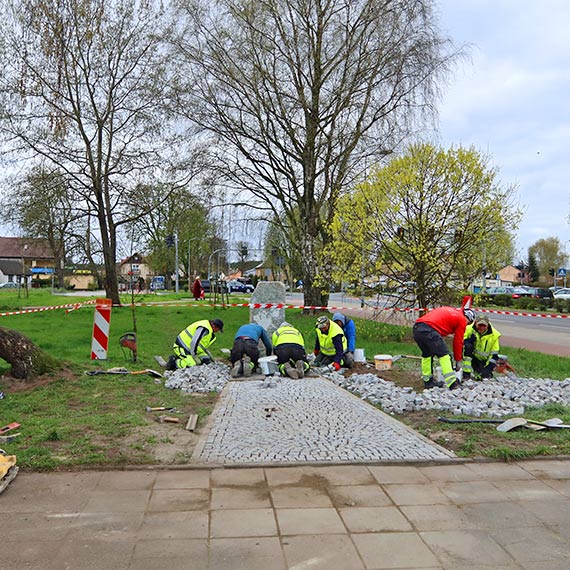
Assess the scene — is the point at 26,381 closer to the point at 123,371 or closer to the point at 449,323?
the point at 123,371

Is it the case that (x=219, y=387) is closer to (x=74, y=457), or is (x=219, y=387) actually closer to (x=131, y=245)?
(x=74, y=457)

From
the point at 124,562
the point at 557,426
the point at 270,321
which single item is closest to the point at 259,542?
the point at 124,562

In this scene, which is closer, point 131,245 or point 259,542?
point 259,542

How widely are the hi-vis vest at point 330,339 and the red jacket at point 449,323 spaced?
244 centimetres

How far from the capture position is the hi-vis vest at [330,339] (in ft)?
36.8

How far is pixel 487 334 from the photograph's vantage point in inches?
380

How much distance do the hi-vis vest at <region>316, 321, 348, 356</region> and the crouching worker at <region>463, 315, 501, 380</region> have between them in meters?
2.51

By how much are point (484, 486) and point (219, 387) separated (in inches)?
208

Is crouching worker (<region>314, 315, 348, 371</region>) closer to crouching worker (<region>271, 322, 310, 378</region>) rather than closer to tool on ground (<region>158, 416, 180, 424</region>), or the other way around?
crouching worker (<region>271, 322, 310, 378</region>)

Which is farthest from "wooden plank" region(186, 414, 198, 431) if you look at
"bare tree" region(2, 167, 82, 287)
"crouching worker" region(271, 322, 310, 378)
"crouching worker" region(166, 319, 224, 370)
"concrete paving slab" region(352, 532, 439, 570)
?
"bare tree" region(2, 167, 82, 287)

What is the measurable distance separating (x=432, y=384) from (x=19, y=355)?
6421 mm

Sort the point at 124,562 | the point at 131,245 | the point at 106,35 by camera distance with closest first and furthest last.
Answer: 1. the point at 124,562
2. the point at 106,35
3. the point at 131,245

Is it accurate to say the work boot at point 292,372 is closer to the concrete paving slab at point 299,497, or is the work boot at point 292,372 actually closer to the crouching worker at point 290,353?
the crouching worker at point 290,353

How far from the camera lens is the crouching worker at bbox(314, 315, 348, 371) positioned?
11.1m
